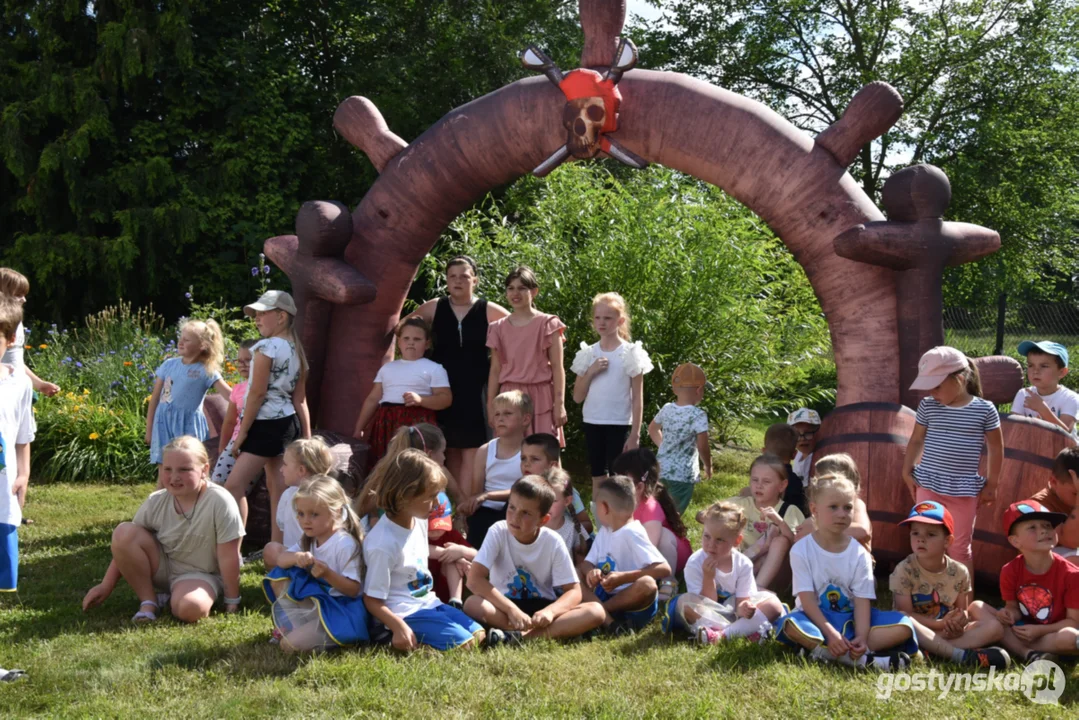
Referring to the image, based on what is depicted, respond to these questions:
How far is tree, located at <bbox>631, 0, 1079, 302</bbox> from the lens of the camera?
17328 mm

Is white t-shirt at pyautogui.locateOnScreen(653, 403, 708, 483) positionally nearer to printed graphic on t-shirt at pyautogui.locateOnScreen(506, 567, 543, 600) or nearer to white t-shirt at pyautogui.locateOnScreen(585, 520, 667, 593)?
white t-shirt at pyautogui.locateOnScreen(585, 520, 667, 593)

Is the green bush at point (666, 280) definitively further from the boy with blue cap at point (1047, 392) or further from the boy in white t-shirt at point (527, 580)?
the boy in white t-shirt at point (527, 580)

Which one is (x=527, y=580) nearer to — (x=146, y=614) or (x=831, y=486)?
(x=831, y=486)

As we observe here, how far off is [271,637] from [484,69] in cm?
1314

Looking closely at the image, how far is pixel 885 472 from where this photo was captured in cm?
514

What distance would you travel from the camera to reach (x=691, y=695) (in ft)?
A: 11.6

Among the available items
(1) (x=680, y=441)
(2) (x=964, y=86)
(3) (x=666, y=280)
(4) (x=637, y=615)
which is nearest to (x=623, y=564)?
(4) (x=637, y=615)

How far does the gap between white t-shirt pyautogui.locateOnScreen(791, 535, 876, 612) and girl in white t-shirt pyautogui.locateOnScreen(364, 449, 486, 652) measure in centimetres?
129

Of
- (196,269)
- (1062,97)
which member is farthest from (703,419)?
(1062,97)

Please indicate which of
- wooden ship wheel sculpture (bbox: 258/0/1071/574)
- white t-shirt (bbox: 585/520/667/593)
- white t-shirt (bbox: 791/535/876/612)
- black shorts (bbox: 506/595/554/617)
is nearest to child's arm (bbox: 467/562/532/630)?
black shorts (bbox: 506/595/554/617)

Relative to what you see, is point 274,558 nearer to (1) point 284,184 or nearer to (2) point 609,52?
(2) point 609,52

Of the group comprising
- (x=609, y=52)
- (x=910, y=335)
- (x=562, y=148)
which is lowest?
(x=910, y=335)

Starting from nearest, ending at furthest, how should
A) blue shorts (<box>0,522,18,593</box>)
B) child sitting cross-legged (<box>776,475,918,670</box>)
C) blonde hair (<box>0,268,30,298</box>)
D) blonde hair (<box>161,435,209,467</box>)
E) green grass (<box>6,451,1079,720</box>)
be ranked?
green grass (<box>6,451,1079,720</box>) → blue shorts (<box>0,522,18,593</box>) → child sitting cross-legged (<box>776,475,918,670</box>) → blonde hair (<box>161,435,209,467</box>) → blonde hair (<box>0,268,30,298</box>)

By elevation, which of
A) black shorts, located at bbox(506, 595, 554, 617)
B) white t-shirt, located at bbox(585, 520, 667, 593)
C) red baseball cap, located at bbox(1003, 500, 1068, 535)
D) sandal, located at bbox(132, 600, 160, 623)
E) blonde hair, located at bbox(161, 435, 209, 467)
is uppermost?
blonde hair, located at bbox(161, 435, 209, 467)
